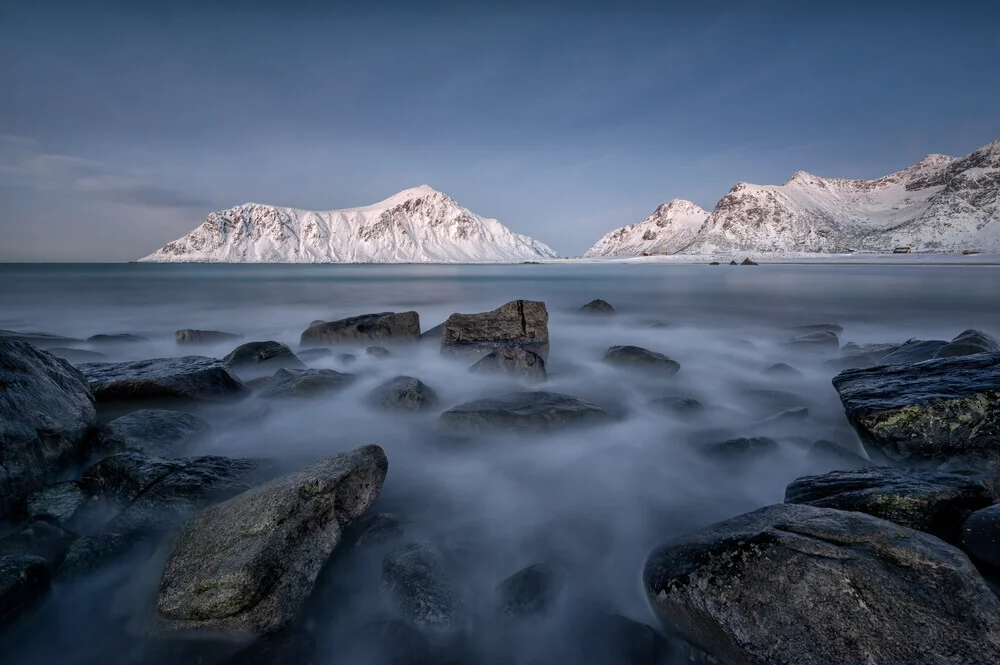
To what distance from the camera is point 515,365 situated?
28.6ft

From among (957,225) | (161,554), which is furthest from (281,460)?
(957,225)

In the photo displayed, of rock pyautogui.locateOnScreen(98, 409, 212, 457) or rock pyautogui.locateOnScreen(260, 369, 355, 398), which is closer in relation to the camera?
rock pyautogui.locateOnScreen(98, 409, 212, 457)

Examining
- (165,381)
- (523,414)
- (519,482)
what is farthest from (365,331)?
(519,482)

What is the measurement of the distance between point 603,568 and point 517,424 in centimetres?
235

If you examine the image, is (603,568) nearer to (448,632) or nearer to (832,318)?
(448,632)

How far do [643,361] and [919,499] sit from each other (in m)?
6.51

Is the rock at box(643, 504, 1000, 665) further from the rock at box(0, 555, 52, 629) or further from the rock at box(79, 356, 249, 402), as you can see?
the rock at box(79, 356, 249, 402)

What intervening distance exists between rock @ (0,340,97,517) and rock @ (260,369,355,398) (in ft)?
7.58

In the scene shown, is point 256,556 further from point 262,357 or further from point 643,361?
point 643,361

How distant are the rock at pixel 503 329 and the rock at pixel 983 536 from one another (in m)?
7.59

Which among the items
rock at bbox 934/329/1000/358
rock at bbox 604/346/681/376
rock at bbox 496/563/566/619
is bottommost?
rock at bbox 496/563/566/619

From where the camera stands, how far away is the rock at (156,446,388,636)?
118 inches

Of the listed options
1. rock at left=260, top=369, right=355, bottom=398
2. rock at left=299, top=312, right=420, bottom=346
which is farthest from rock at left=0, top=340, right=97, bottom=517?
rock at left=299, top=312, right=420, bottom=346

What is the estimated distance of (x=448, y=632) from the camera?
3215mm
